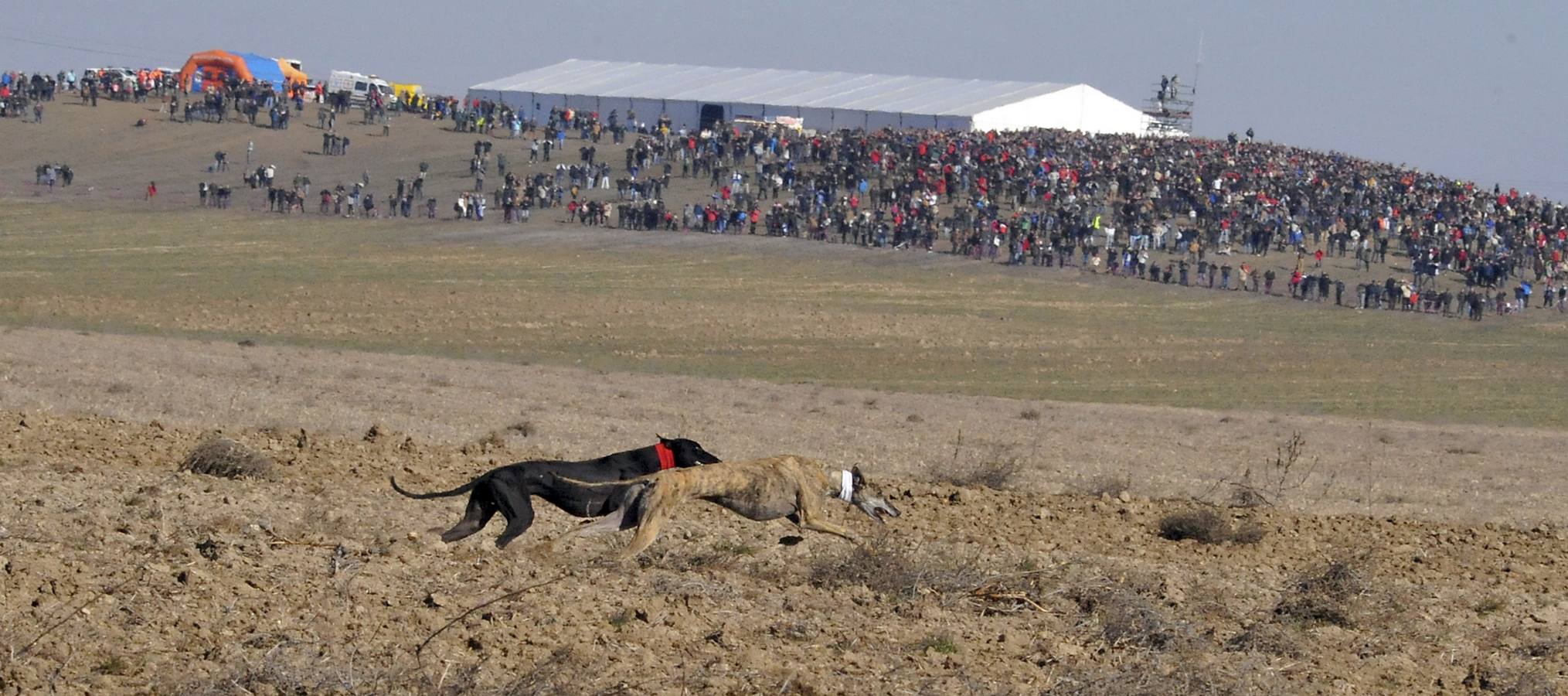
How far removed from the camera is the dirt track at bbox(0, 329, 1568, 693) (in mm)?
7805

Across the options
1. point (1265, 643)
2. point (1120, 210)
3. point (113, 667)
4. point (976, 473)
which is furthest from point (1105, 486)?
point (1120, 210)

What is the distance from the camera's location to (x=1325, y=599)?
1050 centimetres

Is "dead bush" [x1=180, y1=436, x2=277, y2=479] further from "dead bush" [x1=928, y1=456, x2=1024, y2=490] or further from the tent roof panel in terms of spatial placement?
the tent roof panel

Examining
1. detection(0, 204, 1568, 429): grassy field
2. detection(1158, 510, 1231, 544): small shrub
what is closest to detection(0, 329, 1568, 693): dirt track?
detection(1158, 510, 1231, 544): small shrub

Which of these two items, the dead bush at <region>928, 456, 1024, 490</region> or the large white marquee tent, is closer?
the dead bush at <region>928, 456, 1024, 490</region>

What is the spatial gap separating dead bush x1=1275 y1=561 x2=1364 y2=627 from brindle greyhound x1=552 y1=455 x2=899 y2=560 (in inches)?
102

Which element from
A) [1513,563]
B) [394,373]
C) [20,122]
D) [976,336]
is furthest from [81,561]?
[20,122]

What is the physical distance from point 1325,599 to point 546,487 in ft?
15.7

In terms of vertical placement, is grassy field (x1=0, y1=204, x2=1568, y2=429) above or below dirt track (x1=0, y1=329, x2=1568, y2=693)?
below

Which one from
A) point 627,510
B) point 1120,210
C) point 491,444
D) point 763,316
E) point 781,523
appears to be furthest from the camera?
point 1120,210

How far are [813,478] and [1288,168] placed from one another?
5307 cm

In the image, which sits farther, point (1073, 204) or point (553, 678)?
point (1073, 204)

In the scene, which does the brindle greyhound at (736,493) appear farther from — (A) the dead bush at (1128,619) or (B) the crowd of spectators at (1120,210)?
(B) the crowd of spectators at (1120,210)

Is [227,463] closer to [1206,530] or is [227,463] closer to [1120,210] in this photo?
[1206,530]
